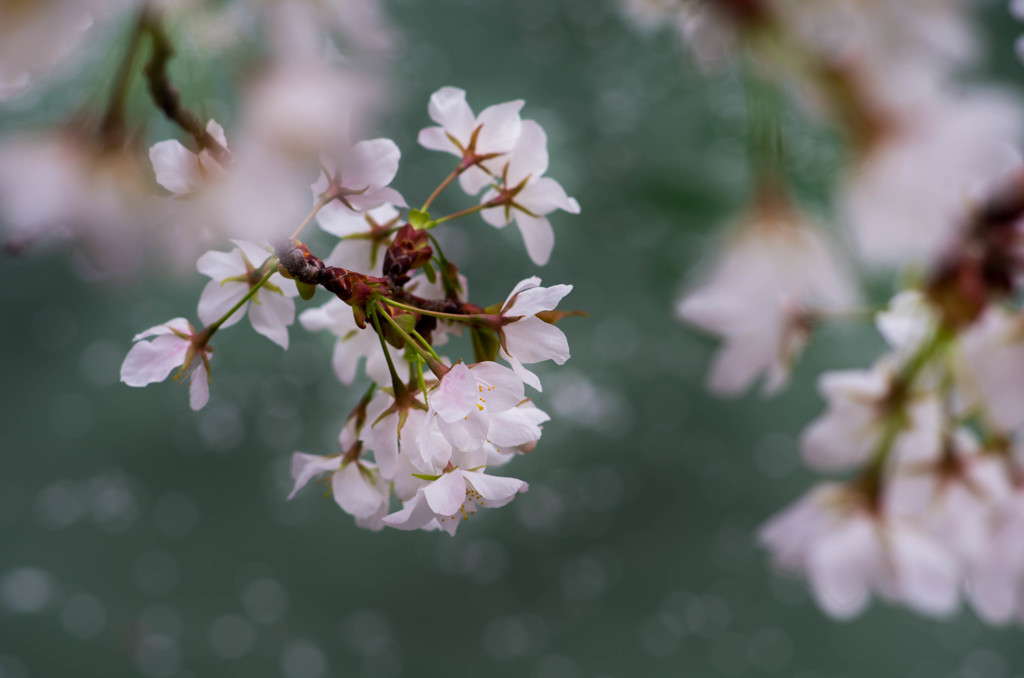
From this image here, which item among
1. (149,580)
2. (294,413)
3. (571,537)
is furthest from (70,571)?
(571,537)

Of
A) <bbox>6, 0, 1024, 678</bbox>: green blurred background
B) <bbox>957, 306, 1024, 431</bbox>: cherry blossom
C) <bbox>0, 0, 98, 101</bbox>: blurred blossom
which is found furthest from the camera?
<bbox>6, 0, 1024, 678</bbox>: green blurred background

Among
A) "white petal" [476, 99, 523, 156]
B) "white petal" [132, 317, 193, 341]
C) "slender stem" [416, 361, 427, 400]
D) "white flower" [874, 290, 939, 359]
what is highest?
"white petal" [476, 99, 523, 156]

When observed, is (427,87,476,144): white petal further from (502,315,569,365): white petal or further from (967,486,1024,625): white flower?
(967,486,1024,625): white flower

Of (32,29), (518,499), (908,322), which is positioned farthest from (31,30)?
(518,499)

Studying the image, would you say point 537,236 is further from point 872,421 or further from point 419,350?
point 872,421

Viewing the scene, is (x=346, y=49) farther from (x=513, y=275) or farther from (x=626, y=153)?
(x=626, y=153)

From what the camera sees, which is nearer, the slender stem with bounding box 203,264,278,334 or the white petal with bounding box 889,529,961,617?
the slender stem with bounding box 203,264,278,334

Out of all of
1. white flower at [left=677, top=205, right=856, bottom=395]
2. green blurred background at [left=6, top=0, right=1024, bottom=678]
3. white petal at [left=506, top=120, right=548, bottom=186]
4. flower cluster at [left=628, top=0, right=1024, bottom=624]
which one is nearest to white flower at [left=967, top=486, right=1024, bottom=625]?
flower cluster at [left=628, top=0, right=1024, bottom=624]
